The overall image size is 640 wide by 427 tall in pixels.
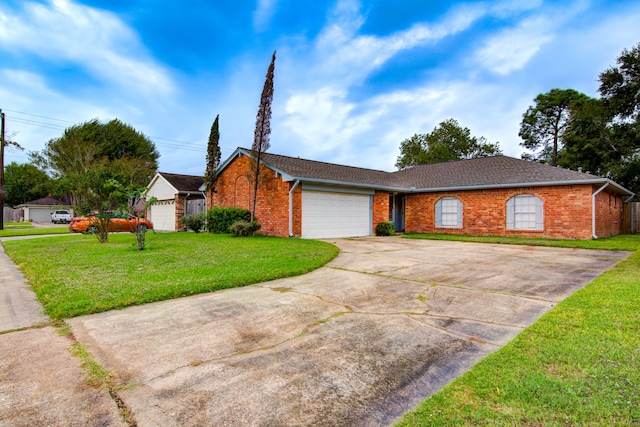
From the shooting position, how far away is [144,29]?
37.9 feet

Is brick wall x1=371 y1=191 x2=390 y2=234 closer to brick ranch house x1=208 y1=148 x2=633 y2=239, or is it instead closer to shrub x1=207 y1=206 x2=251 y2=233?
brick ranch house x1=208 y1=148 x2=633 y2=239

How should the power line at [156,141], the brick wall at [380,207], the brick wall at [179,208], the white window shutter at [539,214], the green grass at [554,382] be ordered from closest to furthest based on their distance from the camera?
the green grass at [554,382] < the white window shutter at [539,214] < the brick wall at [380,207] < the brick wall at [179,208] < the power line at [156,141]

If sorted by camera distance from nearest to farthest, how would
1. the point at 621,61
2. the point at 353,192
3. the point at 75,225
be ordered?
the point at 353,192 → the point at 75,225 → the point at 621,61

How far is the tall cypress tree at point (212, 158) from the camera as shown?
18.1 meters

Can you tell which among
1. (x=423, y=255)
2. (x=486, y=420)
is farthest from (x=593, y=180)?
(x=486, y=420)

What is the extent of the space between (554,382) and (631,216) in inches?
954

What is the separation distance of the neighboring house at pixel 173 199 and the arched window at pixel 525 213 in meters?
16.7

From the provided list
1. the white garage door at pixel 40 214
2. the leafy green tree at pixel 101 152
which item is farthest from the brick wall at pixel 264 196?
the white garage door at pixel 40 214

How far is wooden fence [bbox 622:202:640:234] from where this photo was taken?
63.9 feet

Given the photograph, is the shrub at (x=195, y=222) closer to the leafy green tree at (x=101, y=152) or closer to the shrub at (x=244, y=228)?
the shrub at (x=244, y=228)

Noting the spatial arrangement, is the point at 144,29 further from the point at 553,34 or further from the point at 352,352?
the point at 553,34

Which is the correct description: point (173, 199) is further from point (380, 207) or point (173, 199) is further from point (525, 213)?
point (525, 213)

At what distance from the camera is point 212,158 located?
18188mm

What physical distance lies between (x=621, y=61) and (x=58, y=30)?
31528 mm
